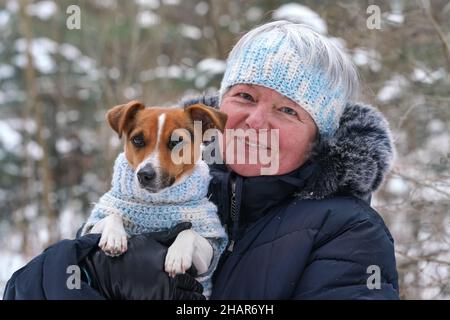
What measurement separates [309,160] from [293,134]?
6.2 inches

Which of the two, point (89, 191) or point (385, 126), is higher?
point (385, 126)

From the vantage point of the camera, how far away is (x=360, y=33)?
18.8 ft

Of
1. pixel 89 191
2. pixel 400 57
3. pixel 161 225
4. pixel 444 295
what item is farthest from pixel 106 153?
pixel 161 225

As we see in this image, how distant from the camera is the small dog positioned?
273cm

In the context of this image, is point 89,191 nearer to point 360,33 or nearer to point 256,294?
point 360,33

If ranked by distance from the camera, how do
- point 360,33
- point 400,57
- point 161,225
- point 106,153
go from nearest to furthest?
1. point 161,225
2. point 360,33
3. point 400,57
4. point 106,153

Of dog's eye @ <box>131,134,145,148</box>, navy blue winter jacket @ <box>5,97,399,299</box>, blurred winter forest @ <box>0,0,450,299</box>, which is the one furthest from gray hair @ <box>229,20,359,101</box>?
blurred winter forest @ <box>0,0,450,299</box>

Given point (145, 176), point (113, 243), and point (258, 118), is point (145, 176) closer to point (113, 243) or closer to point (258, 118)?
point (113, 243)

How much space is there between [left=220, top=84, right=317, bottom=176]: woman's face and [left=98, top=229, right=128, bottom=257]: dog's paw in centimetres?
67

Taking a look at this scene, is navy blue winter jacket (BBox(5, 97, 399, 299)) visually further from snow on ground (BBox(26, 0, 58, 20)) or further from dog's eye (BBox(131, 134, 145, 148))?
snow on ground (BBox(26, 0, 58, 20))

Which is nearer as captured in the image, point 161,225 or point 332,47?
point 161,225

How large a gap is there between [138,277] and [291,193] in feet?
2.71

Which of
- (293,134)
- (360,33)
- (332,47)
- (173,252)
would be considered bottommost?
(173,252)
